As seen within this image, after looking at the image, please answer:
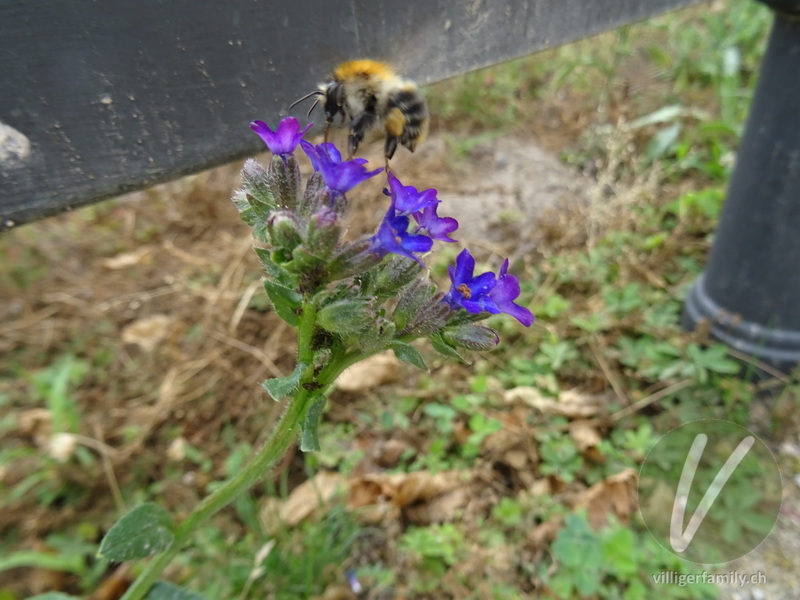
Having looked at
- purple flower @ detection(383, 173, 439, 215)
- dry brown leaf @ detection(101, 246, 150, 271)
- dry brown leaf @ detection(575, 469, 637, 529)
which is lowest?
dry brown leaf @ detection(575, 469, 637, 529)

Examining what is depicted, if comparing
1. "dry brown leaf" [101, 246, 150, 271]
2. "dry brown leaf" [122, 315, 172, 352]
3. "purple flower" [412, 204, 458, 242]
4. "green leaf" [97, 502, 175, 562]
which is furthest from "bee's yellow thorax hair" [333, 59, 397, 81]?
"dry brown leaf" [101, 246, 150, 271]

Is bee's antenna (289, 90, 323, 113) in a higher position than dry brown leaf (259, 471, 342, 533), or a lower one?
higher

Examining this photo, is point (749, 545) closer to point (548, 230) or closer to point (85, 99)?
point (548, 230)

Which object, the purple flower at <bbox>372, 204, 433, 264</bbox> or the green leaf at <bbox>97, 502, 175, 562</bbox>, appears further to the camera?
the green leaf at <bbox>97, 502, 175, 562</bbox>

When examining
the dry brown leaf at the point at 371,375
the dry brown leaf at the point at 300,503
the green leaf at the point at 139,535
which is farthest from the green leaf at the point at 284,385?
the dry brown leaf at the point at 371,375

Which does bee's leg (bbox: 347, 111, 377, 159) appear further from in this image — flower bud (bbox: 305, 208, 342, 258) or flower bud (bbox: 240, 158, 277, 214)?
flower bud (bbox: 305, 208, 342, 258)

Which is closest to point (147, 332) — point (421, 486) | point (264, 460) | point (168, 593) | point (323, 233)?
point (421, 486)

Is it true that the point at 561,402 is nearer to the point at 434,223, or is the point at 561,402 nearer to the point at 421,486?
the point at 421,486
